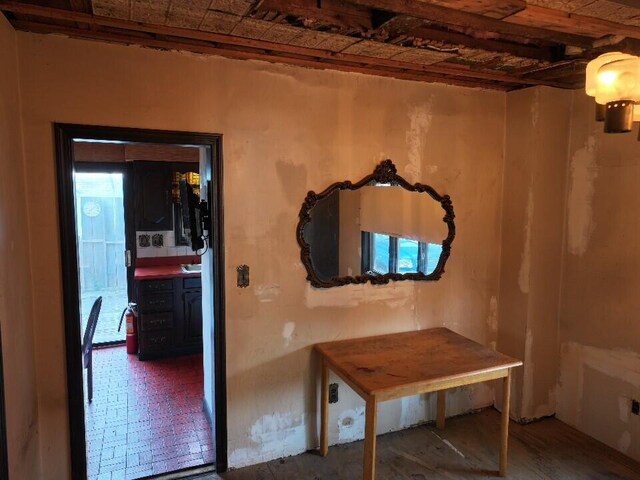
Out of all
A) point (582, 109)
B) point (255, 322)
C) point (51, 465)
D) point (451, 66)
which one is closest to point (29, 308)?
point (51, 465)

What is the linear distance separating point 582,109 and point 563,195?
604 mm

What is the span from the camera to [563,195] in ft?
10.5

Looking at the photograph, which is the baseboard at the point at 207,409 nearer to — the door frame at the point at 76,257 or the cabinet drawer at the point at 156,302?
the door frame at the point at 76,257

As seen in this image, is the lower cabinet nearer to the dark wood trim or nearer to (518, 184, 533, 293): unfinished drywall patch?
the dark wood trim

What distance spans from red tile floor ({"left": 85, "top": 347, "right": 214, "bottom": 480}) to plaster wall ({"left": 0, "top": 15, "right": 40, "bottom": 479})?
678 mm

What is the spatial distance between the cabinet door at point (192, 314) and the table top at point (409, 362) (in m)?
2.14

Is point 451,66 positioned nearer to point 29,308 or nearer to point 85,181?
point 29,308

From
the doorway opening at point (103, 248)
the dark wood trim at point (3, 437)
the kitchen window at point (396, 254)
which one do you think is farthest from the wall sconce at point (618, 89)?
the doorway opening at point (103, 248)

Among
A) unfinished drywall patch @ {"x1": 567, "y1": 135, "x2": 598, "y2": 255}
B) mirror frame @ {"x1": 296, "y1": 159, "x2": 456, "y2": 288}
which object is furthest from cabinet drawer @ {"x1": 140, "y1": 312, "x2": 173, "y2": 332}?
unfinished drywall patch @ {"x1": 567, "y1": 135, "x2": 598, "y2": 255}

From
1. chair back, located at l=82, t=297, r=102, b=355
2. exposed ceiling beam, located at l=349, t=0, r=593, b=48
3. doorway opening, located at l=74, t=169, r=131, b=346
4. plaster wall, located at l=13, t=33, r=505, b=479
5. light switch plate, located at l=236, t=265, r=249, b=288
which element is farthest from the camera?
doorway opening, located at l=74, t=169, r=131, b=346

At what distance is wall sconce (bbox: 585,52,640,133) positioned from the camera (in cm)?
161

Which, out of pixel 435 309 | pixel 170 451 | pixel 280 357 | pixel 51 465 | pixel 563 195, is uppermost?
pixel 563 195

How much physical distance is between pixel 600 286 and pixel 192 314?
360 cm

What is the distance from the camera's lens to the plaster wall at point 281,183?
2191 mm
